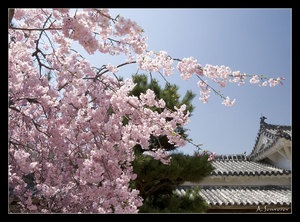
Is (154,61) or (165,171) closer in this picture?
(154,61)

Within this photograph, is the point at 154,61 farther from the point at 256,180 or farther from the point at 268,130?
the point at 268,130

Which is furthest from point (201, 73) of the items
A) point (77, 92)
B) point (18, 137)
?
point (18, 137)

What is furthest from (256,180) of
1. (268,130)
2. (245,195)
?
(268,130)

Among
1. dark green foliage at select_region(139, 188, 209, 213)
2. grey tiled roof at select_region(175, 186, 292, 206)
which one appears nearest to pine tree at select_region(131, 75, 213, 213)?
dark green foliage at select_region(139, 188, 209, 213)

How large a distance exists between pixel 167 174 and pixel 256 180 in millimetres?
3391

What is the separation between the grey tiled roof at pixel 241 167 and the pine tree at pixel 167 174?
1.71m

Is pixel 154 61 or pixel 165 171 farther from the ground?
pixel 154 61

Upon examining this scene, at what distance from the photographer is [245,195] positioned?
243 inches

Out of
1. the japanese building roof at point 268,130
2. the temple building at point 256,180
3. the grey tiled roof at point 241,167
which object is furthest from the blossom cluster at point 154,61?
the japanese building roof at point 268,130

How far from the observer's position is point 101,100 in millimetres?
2533

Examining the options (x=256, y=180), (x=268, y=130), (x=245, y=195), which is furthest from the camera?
(x=268, y=130)

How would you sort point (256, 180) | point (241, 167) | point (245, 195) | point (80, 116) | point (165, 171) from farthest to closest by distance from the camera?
1. point (241, 167)
2. point (256, 180)
3. point (245, 195)
4. point (165, 171)
5. point (80, 116)
